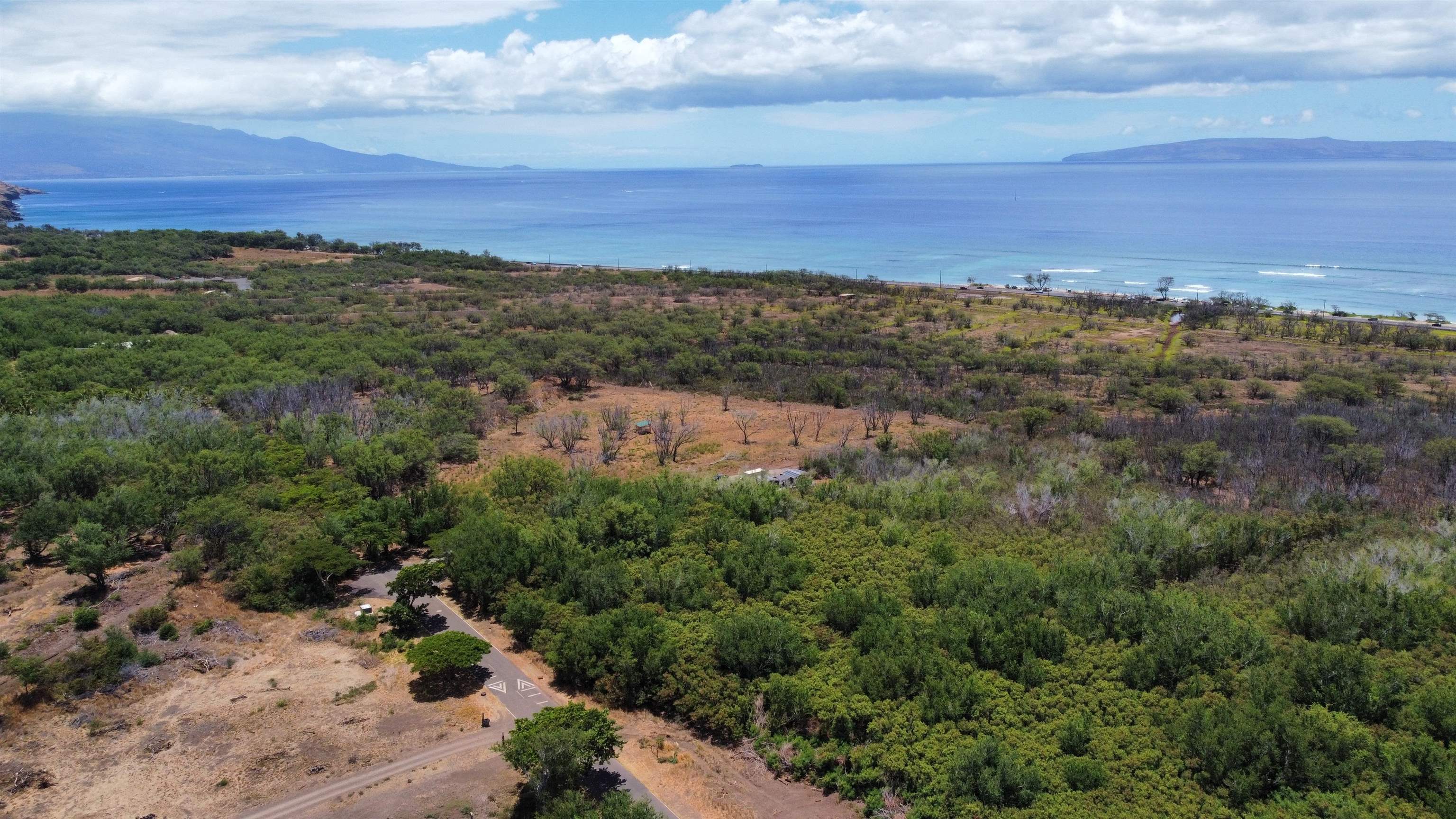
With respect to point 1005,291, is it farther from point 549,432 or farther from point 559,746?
point 559,746

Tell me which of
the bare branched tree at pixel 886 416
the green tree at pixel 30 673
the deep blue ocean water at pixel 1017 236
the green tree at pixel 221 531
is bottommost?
the green tree at pixel 30 673

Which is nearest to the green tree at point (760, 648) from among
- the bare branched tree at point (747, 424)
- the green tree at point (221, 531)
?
the green tree at point (221, 531)

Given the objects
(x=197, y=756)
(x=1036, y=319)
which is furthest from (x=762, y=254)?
(x=197, y=756)

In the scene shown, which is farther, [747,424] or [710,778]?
[747,424]

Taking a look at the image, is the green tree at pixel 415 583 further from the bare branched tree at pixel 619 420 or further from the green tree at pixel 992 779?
the bare branched tree at pixel 619 420

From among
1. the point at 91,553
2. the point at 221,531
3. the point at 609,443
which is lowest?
the point at 221,531

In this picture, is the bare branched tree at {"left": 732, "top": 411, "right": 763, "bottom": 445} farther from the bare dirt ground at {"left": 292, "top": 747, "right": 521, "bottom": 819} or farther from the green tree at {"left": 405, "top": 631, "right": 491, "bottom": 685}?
the bare dirt ground at {"left": 292, "top": 747, "right": 521, "bottom": 819}

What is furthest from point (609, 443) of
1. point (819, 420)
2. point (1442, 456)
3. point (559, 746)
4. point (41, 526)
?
point (1442, 456)
